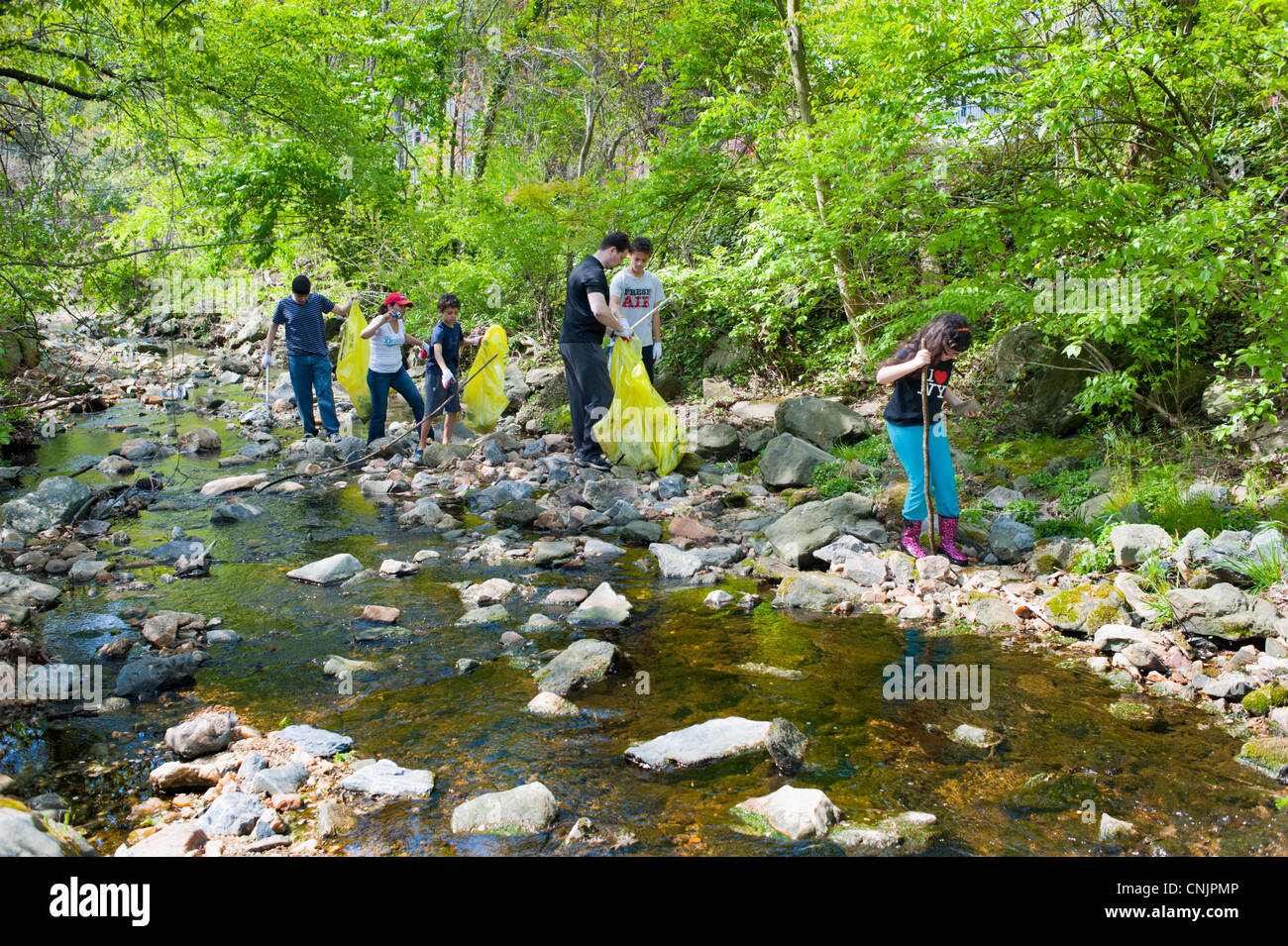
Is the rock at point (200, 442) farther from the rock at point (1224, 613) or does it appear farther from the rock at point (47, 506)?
the rock at point (1224, 613)

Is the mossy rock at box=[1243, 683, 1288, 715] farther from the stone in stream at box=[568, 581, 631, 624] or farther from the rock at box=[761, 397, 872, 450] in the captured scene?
the rock at box=[761, 397, 872, 450]

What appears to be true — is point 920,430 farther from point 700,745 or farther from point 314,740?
point 314,740

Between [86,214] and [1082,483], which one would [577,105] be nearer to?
[86,214]

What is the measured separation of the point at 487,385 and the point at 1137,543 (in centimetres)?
684

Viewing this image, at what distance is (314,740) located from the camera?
3455mm

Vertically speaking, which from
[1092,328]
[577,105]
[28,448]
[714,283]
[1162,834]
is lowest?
[1162,834]

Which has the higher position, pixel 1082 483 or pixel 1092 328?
pixel 1092 328

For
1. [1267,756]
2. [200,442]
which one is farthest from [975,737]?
[200,442]

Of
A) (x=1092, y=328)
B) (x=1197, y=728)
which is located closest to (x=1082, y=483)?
(x=1092, y=328)

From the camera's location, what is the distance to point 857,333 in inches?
374

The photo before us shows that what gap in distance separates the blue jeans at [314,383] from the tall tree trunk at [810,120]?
5.77m

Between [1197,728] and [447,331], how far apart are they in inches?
299

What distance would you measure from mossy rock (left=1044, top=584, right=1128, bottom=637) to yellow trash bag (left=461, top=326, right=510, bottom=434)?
6570 mm
